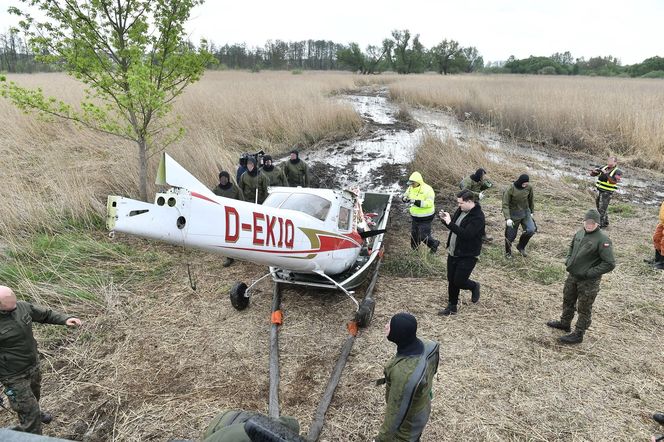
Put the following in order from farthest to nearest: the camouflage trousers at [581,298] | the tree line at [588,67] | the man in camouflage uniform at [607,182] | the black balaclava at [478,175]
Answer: the tree line at [588,67] < the man in camouflage uniform at [607,182] < the black balaclava at [478,175] < the camouflage trousers at [581,298]

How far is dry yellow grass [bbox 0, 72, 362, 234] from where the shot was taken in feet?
27.5

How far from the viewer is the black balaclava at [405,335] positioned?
2.75m

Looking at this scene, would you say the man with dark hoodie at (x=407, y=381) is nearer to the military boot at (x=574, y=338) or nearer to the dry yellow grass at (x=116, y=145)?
the military boot at (x=574, y=338)

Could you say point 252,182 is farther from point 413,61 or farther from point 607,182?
point 413,61

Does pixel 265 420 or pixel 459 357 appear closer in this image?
pixel 265 420

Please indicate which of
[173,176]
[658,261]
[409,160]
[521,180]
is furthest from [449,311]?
[409,160]

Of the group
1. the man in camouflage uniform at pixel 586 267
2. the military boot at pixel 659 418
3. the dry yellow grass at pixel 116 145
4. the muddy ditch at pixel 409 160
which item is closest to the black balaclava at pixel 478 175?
the man in camouflage uniform at pixel 586 267

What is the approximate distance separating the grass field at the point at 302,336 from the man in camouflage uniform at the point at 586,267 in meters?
0.47

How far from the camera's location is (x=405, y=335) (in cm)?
276

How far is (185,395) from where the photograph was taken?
4367mm

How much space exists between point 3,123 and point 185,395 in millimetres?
12742

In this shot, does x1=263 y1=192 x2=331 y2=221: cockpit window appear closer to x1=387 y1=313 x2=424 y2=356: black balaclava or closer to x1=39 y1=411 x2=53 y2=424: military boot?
x1=387 y1=313 x2=424 y2=356: black balaclava

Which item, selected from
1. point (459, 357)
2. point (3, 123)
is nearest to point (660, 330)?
point (459, 357)

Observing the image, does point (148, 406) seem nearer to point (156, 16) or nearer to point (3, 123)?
point (156, 16)
